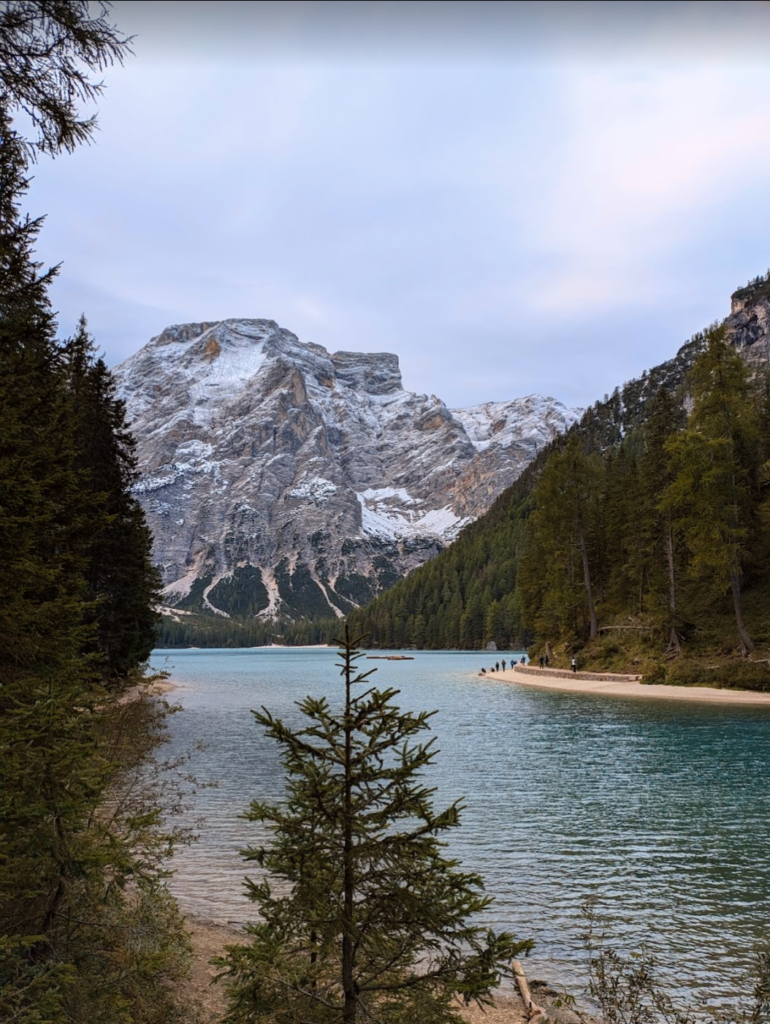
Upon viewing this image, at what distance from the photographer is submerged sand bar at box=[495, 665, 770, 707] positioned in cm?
3803

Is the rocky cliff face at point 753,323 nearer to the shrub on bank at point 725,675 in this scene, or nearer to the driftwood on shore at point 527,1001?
the shrub on bank at point 725,675

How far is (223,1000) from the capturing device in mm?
7590

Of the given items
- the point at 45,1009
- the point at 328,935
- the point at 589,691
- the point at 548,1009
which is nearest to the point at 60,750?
the point at 45,1009

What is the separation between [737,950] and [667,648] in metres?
42.1

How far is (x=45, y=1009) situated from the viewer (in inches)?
186

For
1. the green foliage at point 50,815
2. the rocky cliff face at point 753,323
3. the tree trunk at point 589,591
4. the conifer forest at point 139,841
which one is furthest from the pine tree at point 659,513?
the rocky cliff face at point 753,323

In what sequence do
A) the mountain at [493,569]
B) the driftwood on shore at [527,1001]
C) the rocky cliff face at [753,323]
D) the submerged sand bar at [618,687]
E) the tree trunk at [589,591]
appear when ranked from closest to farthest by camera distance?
the driftwood on shore at [527,1001], the submerged sand bar at [618,687], the tree trunk at [589,591], the mountain at [493,569], the rocky cliff face at [753,323]

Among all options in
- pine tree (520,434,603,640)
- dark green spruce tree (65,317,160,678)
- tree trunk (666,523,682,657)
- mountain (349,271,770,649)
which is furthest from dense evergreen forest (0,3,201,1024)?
mountain (349,271,770,649)

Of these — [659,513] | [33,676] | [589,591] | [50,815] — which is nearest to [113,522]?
[33,676]

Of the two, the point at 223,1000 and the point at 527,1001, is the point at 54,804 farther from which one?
the point at 527,1001

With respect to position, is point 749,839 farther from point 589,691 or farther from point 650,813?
point 589,691

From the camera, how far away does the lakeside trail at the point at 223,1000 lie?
292 inches

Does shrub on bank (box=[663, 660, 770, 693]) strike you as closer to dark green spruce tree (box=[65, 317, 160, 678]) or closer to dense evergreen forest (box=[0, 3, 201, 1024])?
dark green spruce tree (box=[65, 317, 160, 678])

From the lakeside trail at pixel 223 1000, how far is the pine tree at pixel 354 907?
2.37 meters
